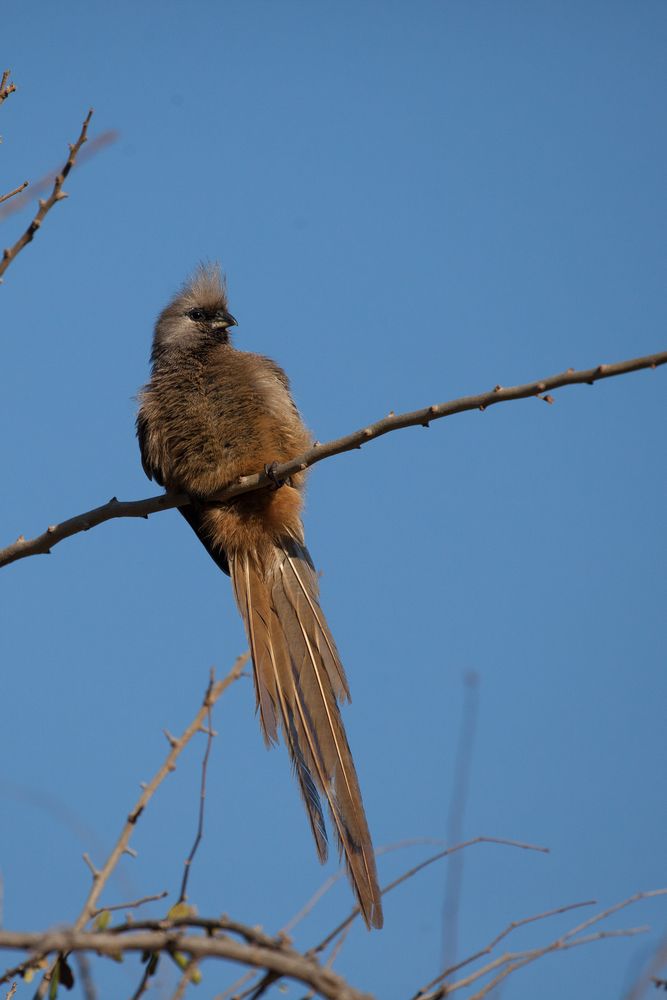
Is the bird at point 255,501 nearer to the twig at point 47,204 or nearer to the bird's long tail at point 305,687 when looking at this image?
the bird's long tail at point 305,687

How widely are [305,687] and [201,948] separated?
242 centimetres

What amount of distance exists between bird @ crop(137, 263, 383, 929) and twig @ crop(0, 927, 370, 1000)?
2142 millimetres

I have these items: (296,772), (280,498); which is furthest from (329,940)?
(280,498)

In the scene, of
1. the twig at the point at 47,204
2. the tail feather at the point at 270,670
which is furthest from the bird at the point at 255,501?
the twig at the point at 47,204

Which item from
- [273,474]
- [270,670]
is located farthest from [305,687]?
[273,474]

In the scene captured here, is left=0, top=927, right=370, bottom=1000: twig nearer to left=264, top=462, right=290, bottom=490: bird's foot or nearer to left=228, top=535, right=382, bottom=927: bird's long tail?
left=228, top=535, right=382, bottom=927: bird's long tail

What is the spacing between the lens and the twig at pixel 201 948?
4.42 feet

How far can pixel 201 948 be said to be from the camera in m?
1.40

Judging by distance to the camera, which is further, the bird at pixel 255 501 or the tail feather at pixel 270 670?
the bird at pixel 255 501

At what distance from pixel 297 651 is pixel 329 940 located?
5.89 feet

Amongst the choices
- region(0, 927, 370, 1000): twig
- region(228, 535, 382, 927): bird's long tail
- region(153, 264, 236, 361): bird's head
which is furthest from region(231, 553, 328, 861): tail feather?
region(0, 927, 370, 1000): twig

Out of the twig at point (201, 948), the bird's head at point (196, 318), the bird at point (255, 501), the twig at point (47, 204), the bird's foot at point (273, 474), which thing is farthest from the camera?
the bird's head at point (196, 318)

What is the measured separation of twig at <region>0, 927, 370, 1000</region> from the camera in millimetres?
1346

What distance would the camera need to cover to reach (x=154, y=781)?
2512 millimetres
